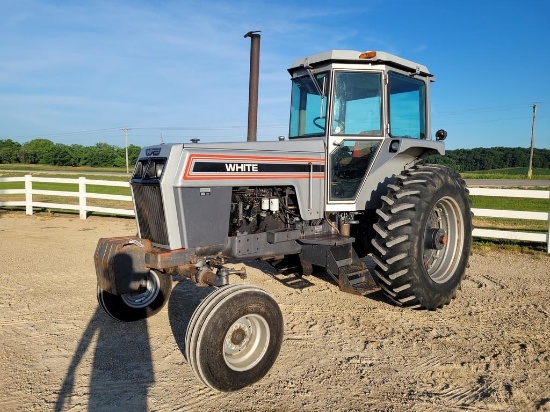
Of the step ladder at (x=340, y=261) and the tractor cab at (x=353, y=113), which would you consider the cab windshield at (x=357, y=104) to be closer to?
the tractor cab at (x=353, y=113)

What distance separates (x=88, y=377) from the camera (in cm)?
356

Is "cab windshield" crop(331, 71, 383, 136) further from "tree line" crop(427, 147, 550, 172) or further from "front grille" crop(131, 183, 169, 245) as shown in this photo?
"tree line" crop(427, 147, 550, 172)

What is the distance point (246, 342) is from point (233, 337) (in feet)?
0.53

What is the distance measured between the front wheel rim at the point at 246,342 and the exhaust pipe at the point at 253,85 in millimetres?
2584

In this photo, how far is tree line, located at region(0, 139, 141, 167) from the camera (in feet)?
229

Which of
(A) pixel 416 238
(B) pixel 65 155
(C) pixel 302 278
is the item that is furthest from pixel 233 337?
(B) pixel 65 155

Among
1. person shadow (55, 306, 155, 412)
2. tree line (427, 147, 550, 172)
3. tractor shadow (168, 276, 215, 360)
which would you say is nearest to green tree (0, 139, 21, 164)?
tree line (427, 147, 550, 172)

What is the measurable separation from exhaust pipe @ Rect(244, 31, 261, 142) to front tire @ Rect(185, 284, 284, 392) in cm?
256

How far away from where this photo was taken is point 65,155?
7212 cm

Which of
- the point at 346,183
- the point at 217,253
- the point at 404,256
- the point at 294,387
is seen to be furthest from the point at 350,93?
the point at 294,387

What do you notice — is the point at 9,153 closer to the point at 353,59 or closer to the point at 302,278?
the point at 302,278

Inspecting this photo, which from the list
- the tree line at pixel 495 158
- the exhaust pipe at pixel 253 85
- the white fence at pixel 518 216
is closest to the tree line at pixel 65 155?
the tree line at pixel 495 158

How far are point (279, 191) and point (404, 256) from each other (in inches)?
53.9

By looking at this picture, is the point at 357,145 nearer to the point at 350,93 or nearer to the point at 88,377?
the point at 350,93
